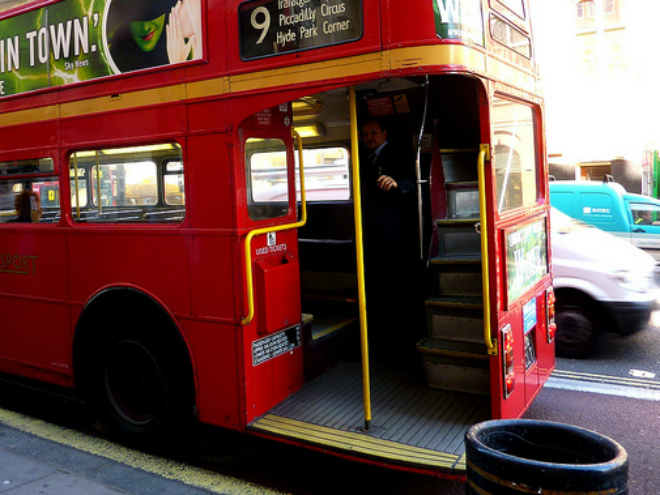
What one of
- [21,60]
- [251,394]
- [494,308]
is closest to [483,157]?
[494,308]

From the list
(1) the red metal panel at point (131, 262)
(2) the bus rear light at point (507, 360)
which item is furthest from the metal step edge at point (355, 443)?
(1) the red metal panel at point (131, 262)

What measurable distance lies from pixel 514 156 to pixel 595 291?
9.06 feet

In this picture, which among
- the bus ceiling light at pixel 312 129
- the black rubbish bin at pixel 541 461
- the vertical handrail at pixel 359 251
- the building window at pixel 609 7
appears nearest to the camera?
the black rubbish bin at pixel 541 461

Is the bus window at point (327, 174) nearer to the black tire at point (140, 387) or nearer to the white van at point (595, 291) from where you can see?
the white van at point (595, 291)

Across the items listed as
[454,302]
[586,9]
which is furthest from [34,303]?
[586,9]

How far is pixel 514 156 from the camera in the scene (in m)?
4.47

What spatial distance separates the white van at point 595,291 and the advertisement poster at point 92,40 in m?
4.60

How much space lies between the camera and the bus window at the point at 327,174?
652cm

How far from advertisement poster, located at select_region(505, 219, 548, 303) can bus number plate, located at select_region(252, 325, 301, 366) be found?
1563 mm

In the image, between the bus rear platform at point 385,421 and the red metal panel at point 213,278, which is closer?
the bus rear platform at point 385,421

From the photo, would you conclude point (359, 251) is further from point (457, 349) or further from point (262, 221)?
point (457, 349)

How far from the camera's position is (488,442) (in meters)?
2.75

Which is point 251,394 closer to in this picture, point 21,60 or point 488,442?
point 488,442

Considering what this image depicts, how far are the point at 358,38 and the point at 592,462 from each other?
2.46m
